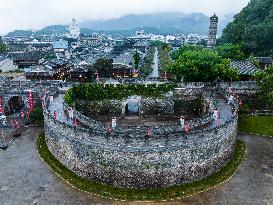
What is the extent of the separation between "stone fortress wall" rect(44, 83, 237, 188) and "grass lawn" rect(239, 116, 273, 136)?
11528 millimetres

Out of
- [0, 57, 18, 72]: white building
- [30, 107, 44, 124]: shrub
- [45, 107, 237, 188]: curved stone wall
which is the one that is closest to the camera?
[45, 107, 237, 188]: curved stone wall

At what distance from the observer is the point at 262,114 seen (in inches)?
1863

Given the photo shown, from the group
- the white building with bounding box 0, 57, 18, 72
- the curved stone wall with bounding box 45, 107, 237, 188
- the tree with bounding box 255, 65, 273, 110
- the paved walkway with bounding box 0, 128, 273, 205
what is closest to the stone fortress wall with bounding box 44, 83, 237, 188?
the curved stone wall with bounding box 45, 107, 237, 188

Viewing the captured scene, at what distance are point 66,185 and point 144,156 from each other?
743cm

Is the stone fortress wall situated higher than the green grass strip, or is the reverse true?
the stone fortress wall

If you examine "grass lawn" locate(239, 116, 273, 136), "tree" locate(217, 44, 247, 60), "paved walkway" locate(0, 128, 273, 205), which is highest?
"tree" locate(217, 44, 247, 60)

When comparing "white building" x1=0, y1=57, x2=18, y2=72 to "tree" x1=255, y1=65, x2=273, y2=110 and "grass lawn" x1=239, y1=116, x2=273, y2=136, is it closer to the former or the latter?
"grass lawn" x1=239, y1=116, x2=273, y2=136

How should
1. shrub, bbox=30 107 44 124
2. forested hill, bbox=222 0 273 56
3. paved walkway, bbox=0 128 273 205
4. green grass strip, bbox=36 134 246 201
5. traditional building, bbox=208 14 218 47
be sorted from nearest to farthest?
paved walkway, bbox=0 128 273 205
green grass strip, bbox=36 134 246 201
shrub, bbox=30 107 44 124
forested hill, bbox=222 0 273 56
traditional building, bbox=208 14 218 47

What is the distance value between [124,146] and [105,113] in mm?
18079

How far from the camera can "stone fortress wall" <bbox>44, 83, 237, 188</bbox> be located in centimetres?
2917

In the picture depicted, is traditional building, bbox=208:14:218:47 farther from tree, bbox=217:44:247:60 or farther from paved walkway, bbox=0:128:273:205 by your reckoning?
paved walkway, bbox=0:128:273:205

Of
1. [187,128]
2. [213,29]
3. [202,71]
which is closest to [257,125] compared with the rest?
[202,71]

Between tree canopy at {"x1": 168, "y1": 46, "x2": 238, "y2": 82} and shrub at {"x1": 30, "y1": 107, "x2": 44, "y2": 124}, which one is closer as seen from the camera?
shrub at {"x1": 30, "y1": 107, "x2": 44, "y2": 124}

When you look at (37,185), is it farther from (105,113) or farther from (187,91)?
(187,91)
